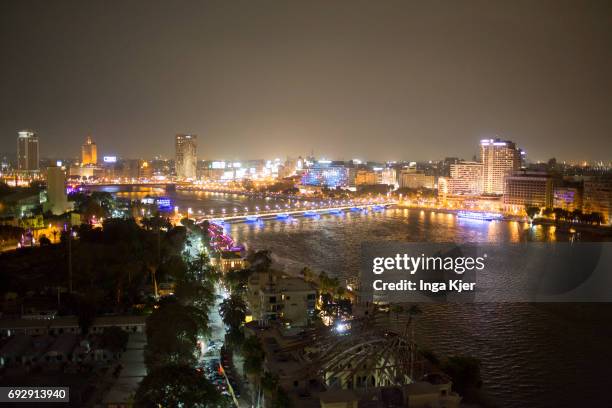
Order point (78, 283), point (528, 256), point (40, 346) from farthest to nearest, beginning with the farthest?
point (528, 256), point (78, 283), point (40, 346)

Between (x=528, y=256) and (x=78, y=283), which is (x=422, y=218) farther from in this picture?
(x=78, y=283)

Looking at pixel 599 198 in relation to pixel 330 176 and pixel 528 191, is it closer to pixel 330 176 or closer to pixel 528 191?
pixel 528 191

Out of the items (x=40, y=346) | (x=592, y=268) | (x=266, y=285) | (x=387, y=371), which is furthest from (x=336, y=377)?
(x=592, y=268)

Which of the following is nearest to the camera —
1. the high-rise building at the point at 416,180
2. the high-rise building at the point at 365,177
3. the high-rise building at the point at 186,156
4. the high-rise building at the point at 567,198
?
the high-rise building at the point at 567,198

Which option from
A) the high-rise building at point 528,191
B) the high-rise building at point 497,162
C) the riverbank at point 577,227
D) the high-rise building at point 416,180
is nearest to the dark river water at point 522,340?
the riverbank at point 577,227

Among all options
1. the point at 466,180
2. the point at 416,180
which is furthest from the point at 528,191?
the point at 416,180

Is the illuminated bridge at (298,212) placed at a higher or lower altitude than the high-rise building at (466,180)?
lower

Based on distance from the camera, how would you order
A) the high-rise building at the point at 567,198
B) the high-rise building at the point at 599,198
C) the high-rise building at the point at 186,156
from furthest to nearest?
the high-rise building at the point at 186,156
the high-rise building at the point at 567,198
the high-rise building at the point at 599,198

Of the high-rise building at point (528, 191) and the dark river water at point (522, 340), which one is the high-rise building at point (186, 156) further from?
the dark river water at point (522, 340)
